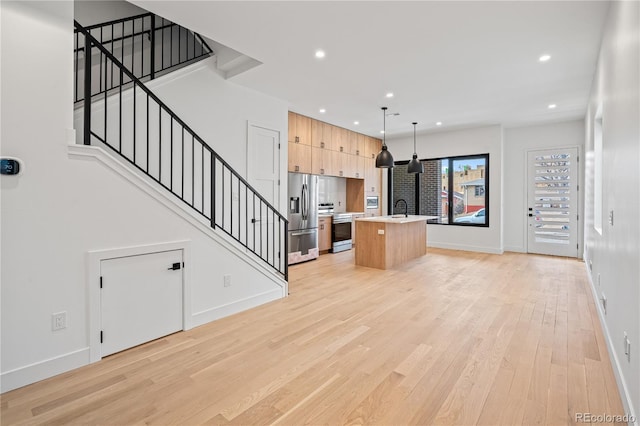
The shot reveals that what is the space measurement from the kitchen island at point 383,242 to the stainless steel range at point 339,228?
1.35 m

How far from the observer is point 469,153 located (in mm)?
7555

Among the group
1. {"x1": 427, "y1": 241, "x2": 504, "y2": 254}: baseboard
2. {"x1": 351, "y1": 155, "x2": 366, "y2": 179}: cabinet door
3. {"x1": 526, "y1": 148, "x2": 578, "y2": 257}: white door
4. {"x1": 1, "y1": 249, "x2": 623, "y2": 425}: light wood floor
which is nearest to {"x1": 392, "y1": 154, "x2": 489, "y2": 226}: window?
{"x1": 427, "y1": 241, "x2": 504, "y2": 254}: baseboard

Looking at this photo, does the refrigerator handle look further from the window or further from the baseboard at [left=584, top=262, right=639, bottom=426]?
the baseboard at [left=584, top=262, right=639, bottom=426]

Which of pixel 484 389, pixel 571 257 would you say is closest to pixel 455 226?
pixel 571 257

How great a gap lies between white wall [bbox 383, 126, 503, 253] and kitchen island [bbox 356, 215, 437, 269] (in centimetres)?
202

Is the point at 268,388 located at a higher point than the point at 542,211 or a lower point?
lower

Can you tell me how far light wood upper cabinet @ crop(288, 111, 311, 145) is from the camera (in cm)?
622

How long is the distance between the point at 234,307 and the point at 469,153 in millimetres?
6536

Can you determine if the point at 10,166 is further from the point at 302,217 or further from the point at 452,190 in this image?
the point at 452,190

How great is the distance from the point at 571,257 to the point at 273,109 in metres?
6.85

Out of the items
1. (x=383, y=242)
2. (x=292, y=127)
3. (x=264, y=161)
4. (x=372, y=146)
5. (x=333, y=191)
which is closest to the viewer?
(x=264, y=161)

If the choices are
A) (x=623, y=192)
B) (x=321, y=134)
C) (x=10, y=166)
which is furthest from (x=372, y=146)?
(x=10, y=166)

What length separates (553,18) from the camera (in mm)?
2928

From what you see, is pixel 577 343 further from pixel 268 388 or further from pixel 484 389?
pixel 268 388
